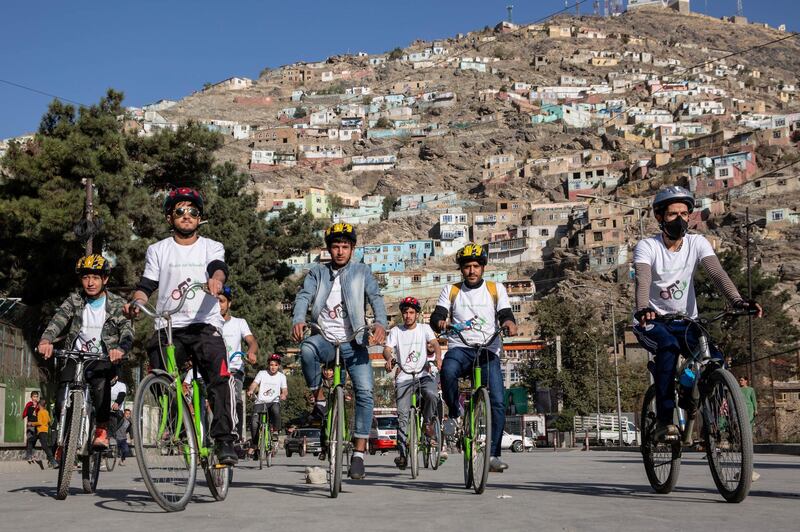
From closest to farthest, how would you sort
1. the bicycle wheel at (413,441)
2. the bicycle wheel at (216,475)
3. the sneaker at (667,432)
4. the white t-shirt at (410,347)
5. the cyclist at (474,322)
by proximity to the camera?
the bicycle wheel at (216,475)
the sneaker at (667,432)
the cyclist at (474,322)
the bicycle wheel at (413,441)
the white t-shirt at (410,347)

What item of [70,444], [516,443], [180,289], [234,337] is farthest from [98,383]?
[516,443]

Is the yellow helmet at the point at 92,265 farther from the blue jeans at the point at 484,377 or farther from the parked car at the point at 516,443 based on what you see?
the parked car at the point at 516,443

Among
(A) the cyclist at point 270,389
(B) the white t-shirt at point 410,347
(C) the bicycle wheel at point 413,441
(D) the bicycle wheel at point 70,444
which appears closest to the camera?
(D) the bicycle wheel at point 70,444

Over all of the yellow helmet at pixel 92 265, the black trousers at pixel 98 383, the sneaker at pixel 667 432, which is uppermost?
the yellow helmet at pixel 92 265

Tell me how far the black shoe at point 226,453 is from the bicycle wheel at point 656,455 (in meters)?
2.85

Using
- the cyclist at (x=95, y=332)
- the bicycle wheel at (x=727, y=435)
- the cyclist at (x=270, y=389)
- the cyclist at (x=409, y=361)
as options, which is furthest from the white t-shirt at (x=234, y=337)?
the bicycle wheel at (x=727, y=435)

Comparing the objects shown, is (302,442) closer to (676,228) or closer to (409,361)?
(409,361)

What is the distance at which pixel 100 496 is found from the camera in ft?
27.3

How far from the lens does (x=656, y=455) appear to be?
7887 millimetres

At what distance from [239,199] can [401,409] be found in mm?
36491

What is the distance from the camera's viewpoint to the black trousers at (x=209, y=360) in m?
7.27

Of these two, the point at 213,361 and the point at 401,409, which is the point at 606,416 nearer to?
the point at 401,409

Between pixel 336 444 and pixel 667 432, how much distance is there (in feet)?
7.72

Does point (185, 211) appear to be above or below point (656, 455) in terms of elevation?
above
